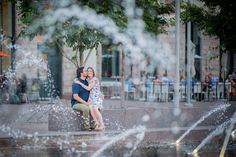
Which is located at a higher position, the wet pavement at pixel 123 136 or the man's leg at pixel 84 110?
the man's leg at pixel 84 110

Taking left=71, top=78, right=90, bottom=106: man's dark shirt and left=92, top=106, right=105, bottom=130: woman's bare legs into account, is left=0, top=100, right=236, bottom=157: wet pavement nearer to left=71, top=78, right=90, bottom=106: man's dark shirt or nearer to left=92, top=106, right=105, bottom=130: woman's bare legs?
left=92, top=106, right=105, bottom=130: woman's bare legs

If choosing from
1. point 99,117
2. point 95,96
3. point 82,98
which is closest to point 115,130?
point 99,117

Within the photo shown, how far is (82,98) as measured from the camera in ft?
44.7

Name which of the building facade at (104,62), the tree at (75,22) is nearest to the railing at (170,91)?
the building facade at (104,62)

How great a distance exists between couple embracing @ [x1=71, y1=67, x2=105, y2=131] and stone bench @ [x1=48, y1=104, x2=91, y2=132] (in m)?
0.14

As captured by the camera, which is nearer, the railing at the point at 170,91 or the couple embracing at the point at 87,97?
the couple embracing at the point at 87,97

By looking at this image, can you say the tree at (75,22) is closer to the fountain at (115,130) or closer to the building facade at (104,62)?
the fountain at (115,130)

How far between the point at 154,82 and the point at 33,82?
539 centimetres

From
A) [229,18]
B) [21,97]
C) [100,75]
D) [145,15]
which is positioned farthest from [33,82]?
[229,18]

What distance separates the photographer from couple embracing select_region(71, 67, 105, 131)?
1339cm

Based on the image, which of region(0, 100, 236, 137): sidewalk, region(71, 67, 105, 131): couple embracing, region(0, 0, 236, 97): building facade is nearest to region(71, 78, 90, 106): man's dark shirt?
region(71, 67, 105, 131): couple embracing

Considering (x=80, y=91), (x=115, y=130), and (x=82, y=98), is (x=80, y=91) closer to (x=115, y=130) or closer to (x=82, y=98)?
(x=82, y=98)

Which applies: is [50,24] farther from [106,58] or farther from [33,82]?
[106,58]

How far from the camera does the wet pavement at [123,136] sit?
35.5 feet
